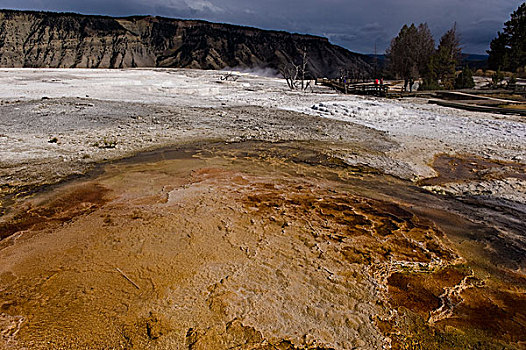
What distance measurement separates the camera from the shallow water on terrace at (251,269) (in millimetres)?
2338

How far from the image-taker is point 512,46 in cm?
3681

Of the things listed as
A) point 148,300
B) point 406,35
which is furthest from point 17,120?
point 406,35

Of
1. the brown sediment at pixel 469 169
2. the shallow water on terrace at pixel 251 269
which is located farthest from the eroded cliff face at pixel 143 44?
the shallow water on terrace at pixel 251 269

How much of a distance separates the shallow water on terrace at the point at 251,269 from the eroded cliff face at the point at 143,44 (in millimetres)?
54891

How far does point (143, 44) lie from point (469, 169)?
70654 mm

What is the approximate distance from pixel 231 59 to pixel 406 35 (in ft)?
141

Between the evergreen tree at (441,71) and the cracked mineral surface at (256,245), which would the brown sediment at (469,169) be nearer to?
the cracked mineral surface at (256,245)

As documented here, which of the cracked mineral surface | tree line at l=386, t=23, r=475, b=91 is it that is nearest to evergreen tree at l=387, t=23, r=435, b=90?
tree line at l=386, t=23, r=475, b=91

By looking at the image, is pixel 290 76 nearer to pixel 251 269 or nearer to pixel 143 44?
pixel 251 269

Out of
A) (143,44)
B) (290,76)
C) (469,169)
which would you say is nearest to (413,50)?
(290,76)

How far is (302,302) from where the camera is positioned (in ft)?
→ 8.58

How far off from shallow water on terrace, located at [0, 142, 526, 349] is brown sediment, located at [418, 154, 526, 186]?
125 cm

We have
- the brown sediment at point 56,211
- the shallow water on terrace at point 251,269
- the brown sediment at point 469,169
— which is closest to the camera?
Answer: the shallow water on terrace at point 251,269

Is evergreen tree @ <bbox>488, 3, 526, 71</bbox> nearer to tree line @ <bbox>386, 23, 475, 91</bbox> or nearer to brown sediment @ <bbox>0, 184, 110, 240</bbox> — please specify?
tree line @ <bbox>386, 23, 475, 91</bbox>
